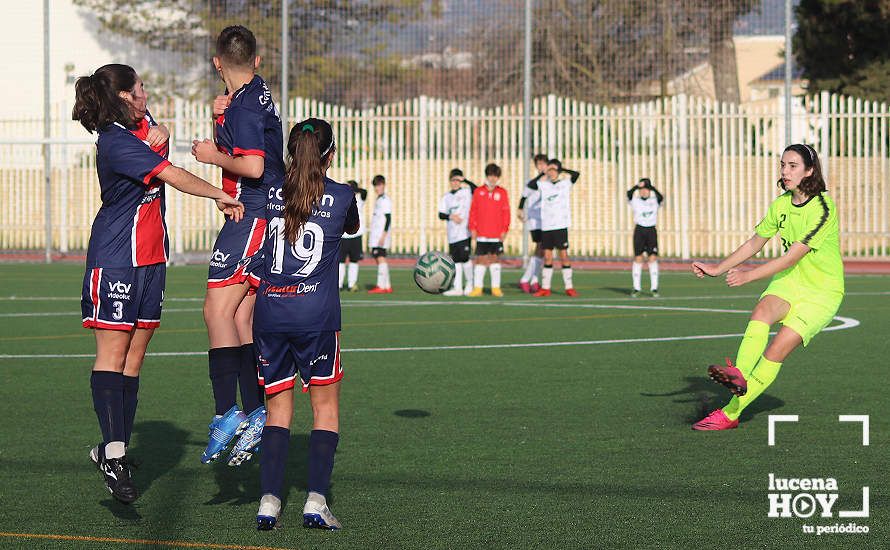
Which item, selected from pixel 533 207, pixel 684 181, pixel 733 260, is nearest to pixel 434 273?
pixel 733 260

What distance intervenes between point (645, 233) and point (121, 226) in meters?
15.2

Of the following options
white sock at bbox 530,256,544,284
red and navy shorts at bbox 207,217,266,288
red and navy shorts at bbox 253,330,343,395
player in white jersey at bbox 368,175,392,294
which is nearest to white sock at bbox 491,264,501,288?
white sock at bbox 530,256,544,284

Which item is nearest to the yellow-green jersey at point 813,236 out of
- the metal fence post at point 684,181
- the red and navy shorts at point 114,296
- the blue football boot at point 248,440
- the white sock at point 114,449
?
the blue football boot at point 248,440

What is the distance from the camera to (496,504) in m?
7.23

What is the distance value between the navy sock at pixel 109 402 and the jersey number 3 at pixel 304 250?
1.39m

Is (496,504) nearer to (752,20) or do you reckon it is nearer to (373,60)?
(752,20)

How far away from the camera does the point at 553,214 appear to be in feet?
73.7

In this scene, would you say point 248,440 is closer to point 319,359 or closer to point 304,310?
point 319,359

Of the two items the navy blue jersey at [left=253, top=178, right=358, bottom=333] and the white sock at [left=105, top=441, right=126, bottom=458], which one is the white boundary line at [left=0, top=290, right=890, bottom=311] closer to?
the white sock at [left=105, top=441, right=126, bottom=458]

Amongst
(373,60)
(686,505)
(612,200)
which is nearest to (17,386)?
(686,505)

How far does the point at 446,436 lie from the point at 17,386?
14.3ft

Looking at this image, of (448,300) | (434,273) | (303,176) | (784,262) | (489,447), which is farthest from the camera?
(448,300)

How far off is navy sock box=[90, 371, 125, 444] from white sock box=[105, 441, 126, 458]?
60mm

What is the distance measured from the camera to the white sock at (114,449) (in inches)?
282
